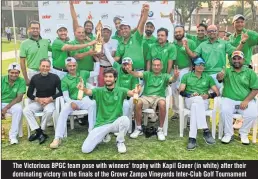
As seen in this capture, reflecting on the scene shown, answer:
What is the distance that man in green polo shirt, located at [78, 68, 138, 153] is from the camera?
4598mm

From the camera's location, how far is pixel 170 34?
27.3 ft

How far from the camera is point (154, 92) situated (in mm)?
5270

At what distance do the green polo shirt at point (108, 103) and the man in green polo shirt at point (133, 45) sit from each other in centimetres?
105

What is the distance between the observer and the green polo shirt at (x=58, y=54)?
18.3 ft

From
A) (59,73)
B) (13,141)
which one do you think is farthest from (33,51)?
(13,141)

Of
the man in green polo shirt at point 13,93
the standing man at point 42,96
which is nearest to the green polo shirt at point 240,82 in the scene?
the standing man at point 42,96

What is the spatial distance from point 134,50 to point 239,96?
200 cm

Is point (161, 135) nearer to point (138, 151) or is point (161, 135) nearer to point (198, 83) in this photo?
point (138, 151)

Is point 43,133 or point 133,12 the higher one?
point 133,12
